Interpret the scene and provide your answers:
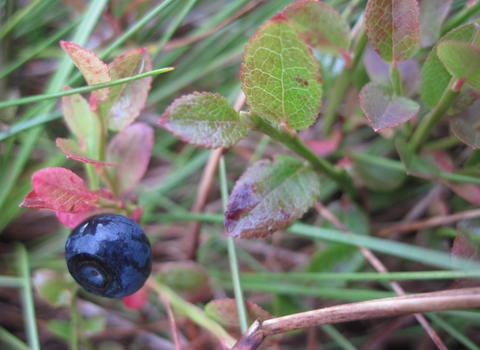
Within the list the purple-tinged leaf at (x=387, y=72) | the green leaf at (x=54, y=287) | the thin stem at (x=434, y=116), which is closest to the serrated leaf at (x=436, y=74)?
the thin stem at (x=434, y=116)

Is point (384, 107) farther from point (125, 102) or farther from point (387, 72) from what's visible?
point (125, 102)

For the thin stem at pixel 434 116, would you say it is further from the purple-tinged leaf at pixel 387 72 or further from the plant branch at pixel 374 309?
the plant branch at pixel 374 309

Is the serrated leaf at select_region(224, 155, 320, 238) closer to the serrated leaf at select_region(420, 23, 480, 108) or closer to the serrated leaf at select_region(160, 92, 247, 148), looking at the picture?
the serrated leaf at select_region(160, 92, 247, 148)

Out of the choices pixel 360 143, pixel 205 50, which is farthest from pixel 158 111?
pixel 360 143

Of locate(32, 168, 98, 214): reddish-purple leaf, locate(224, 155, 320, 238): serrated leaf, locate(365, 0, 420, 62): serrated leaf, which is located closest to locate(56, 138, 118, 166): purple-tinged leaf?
locate(32, 168, 98, 214): reddish-purple leaf

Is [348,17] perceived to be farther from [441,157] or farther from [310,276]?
[310,276]
